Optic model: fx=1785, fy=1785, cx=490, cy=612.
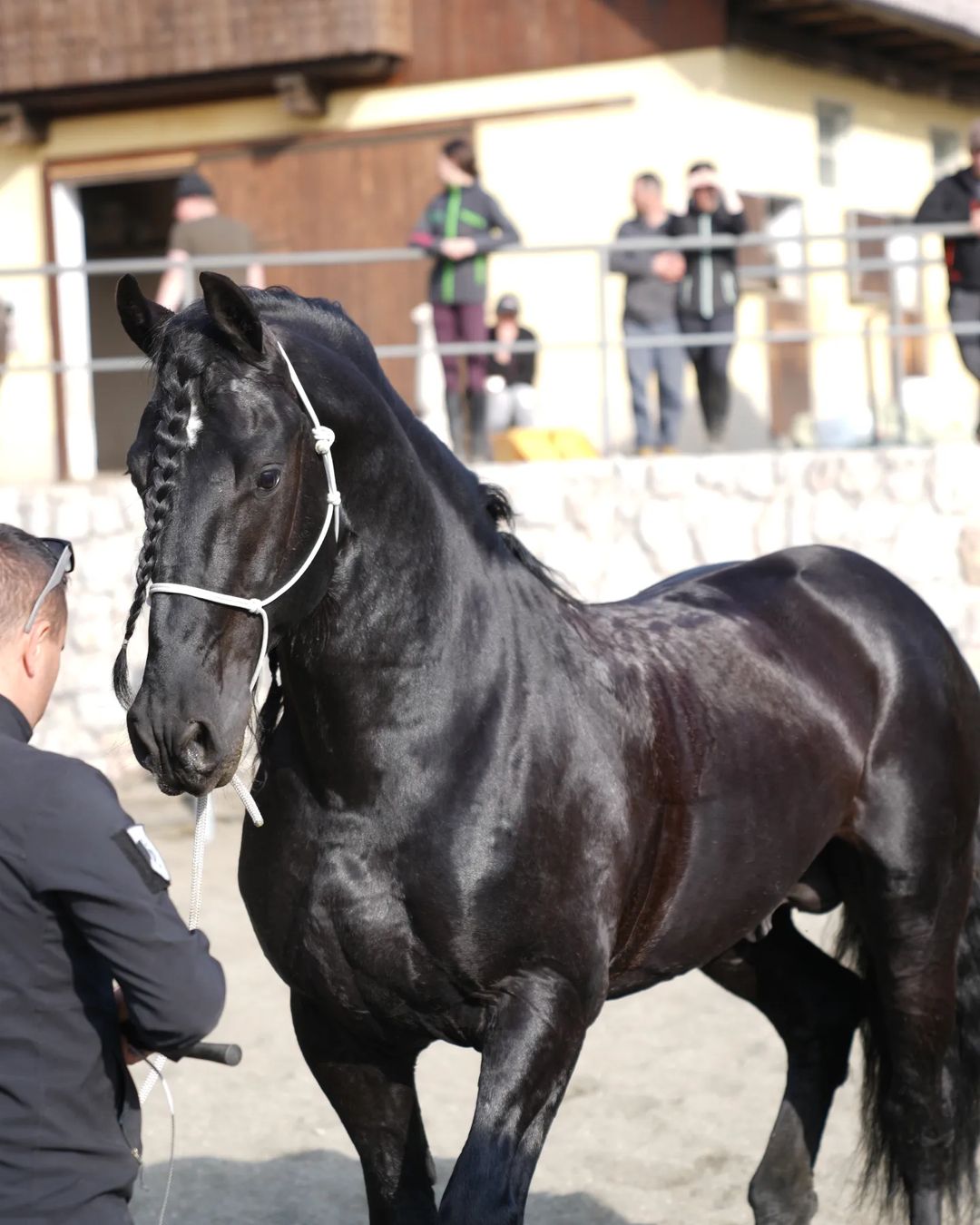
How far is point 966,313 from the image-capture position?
9555 millimetres

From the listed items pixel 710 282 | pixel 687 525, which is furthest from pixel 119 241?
pixel 687 525

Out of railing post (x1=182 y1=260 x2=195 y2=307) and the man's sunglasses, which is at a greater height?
railing post (x1=182 y1=260 x2=195 y2=307)

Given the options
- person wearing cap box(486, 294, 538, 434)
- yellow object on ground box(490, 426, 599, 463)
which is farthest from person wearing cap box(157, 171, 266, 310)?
yellow object on ground box(490, 426, 599, 463)

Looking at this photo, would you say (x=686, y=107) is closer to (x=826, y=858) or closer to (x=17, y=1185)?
(x=826, y=858)

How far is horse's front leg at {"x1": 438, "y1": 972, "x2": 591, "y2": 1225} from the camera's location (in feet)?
9.34

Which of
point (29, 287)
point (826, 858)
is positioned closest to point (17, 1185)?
point (826, 858)

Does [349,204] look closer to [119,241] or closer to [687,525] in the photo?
[119,241]

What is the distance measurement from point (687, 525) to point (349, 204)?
215 inches

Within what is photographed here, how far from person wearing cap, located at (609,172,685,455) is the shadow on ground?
5809 millimetres

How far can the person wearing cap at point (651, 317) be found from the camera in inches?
389

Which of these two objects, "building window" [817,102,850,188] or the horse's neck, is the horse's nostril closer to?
the horse's neck

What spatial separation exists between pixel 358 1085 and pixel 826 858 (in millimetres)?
1401

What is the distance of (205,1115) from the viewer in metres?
5.09

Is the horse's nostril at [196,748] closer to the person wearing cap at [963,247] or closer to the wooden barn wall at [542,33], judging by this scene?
the person wearing cap at [963,247]
